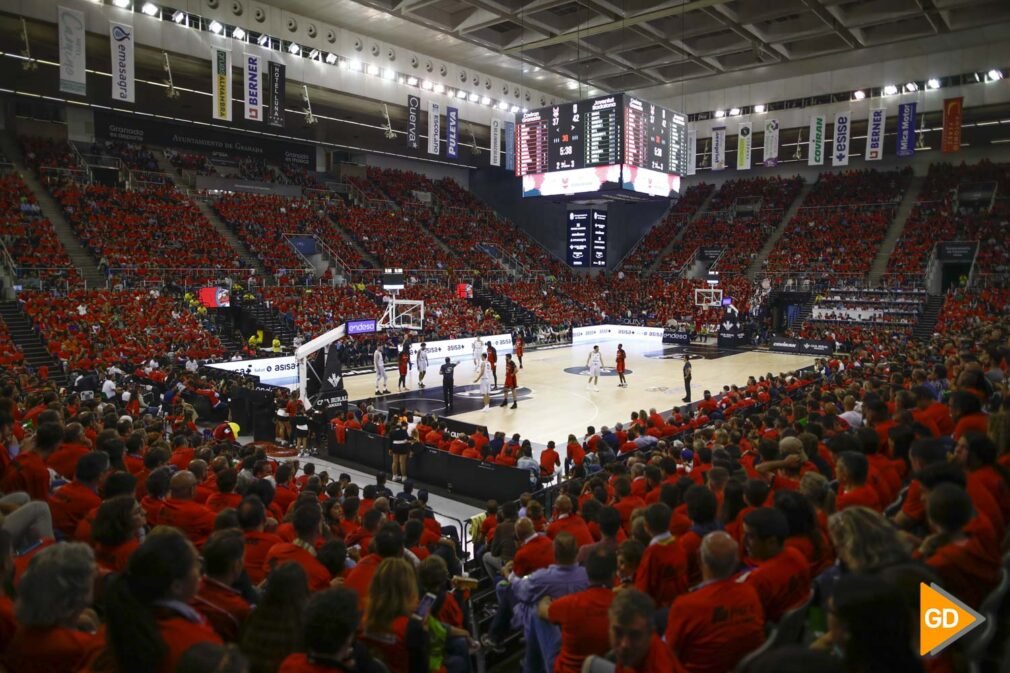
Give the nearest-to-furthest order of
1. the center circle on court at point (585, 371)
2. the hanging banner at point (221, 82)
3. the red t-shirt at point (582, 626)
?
the red t-shirt at point (582, 626) → the hanging banner at point (221, 82) → the center circle on court at point (585, 371)

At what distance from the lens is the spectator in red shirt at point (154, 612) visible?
2.50 metres

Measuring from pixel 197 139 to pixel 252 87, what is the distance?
1269 cm

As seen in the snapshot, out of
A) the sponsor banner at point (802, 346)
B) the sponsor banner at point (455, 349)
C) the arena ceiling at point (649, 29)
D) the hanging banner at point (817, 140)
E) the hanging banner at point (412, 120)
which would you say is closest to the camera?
the sponsor banner at point (455, 349)

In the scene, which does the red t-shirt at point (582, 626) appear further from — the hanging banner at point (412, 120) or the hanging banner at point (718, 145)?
the hanging banner at point (718, 145)

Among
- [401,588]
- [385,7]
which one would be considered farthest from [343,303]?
[401,588]

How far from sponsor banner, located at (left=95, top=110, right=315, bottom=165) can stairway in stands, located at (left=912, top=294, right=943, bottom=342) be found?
3644 cm

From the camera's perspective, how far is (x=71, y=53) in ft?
70.5

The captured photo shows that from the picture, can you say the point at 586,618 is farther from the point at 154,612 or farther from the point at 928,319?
the point at 928,319

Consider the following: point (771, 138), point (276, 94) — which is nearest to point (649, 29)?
point (771, 138)

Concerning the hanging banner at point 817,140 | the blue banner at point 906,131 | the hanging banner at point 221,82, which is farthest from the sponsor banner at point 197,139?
the blue banner at point 906,131

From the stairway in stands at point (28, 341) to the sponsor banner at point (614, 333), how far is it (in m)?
26.0

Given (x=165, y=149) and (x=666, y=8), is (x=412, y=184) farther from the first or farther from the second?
(x=666, y=8)

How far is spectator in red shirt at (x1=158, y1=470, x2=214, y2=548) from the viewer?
4.92 m

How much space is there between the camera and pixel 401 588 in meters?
3.24
